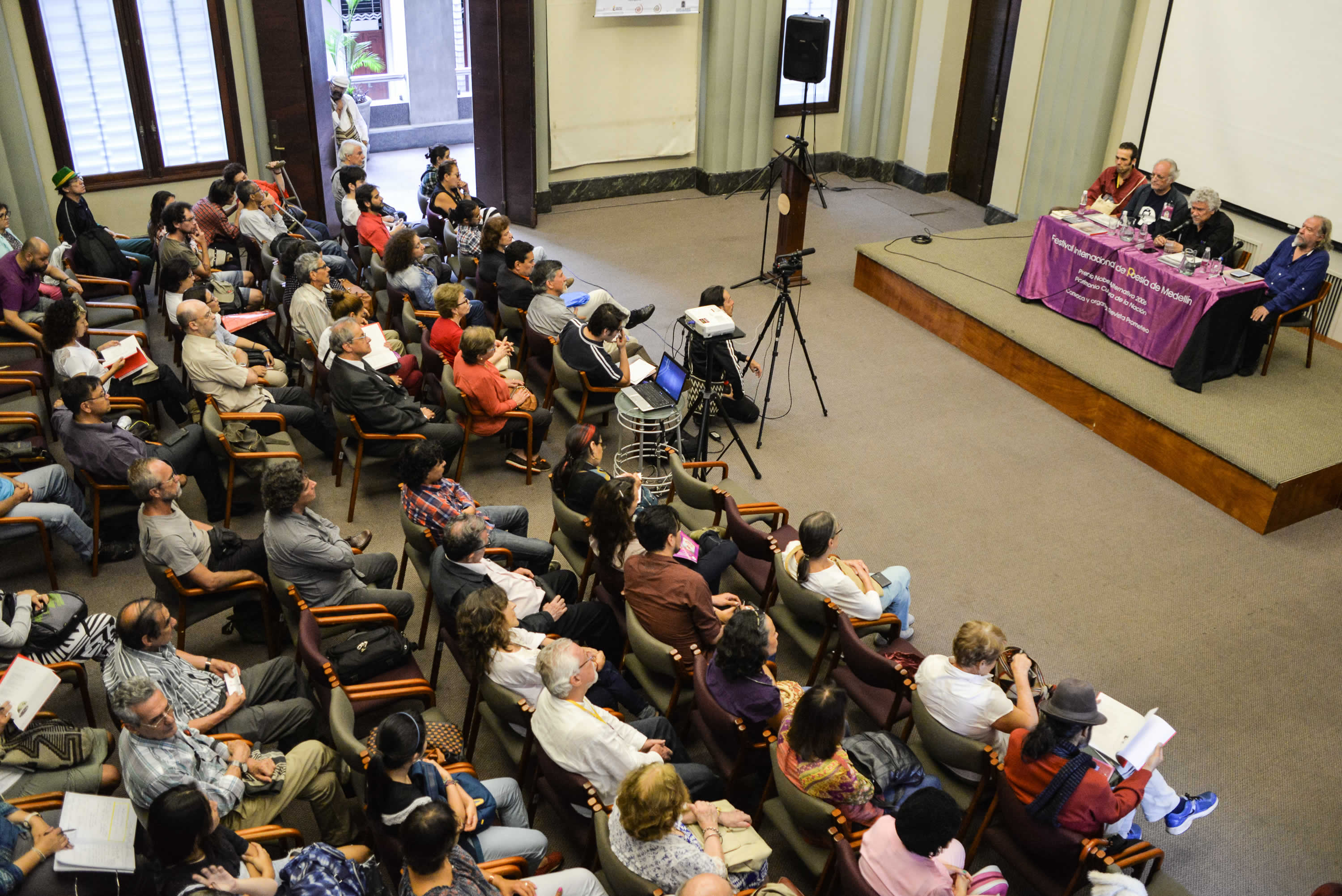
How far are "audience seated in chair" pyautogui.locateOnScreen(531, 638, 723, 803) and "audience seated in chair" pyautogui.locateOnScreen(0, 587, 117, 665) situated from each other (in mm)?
1859

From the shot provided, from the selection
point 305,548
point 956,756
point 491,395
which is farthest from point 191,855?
point 491,395

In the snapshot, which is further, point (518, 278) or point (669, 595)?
point (518, 278)

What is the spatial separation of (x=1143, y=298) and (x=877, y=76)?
5.21 meters

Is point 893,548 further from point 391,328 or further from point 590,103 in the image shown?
point 590,103

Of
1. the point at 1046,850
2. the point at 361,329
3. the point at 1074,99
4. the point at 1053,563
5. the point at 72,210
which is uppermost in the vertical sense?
the point at 1074,99

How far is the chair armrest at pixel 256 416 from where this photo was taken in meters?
5.29

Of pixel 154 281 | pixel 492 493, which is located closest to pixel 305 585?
pixel 492 493

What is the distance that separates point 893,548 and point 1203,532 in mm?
1805

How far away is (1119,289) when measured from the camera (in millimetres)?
7195

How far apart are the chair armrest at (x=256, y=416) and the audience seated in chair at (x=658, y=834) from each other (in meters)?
3.28

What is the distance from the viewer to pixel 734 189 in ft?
36.3

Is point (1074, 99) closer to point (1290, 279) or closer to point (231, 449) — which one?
point (1290, 279)

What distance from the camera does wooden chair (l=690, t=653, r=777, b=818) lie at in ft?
11.7

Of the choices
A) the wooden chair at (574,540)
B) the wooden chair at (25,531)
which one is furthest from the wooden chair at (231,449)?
the wooden chair at (574,540)
